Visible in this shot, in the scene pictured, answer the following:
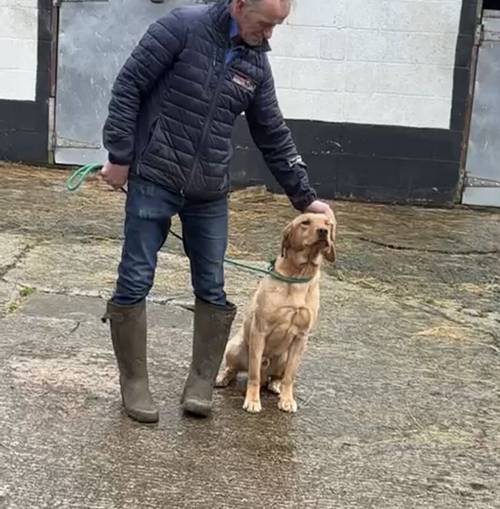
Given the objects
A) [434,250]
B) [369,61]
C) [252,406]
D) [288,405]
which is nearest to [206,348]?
[252,406]

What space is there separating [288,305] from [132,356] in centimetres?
68

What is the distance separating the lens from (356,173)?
9406 millimetres

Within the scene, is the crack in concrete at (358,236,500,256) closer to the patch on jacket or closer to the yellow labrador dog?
the yellow labrador dog

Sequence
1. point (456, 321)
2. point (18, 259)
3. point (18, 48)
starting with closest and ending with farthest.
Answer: point (456, 321), point (18, 259), point (18, 48)

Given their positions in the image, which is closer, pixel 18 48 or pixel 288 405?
pixel 288 405

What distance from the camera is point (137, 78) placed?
11.8 feet

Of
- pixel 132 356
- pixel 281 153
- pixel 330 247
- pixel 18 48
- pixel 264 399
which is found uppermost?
pixel 18 48

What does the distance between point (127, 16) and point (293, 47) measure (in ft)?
5.32

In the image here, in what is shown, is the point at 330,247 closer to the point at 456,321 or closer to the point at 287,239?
the point at 287,239

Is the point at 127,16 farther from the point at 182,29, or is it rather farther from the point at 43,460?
the point at 43,460

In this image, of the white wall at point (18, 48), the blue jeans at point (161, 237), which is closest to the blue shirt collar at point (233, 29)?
the blue jeans at point (161, 237)

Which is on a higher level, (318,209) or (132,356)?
(318,209)

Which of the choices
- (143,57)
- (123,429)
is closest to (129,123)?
(143,57)

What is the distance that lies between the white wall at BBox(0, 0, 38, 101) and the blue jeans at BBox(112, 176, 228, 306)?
6045 mm
